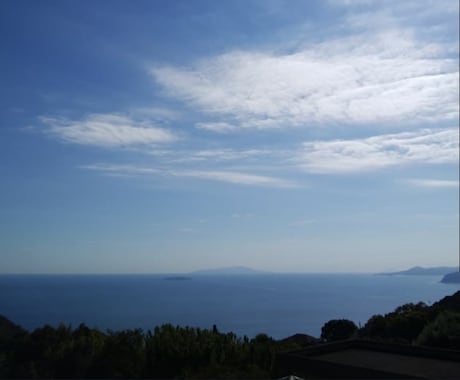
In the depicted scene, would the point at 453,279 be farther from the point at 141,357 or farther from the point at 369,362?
the point at 141,357

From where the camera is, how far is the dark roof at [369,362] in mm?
11477

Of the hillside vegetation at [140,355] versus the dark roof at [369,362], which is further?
the hillside vegetation at [140,355]

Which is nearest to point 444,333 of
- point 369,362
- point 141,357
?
point 369,362

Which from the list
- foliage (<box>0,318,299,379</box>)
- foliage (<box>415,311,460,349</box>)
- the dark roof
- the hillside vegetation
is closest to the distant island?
foliage (<box>415,311,460,349</box>)

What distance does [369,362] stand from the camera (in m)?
13.4

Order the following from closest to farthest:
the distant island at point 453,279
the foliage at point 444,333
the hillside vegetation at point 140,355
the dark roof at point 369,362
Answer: the dark roof at point 369,362 < the hillside vegetation at point 140,355 < the foliage at point 444,333 < the distant island at point 453,279

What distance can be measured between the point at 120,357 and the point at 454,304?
28.1m

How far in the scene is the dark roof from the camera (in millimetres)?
11477

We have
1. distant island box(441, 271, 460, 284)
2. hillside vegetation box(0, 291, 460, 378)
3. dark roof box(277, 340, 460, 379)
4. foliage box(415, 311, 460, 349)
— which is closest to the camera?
dark roof box(277, 340, 460, 379)

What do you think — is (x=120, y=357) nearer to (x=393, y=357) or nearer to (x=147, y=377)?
(x=147, y=377)

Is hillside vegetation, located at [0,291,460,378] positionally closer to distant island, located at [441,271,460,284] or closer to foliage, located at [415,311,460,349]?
foliage, located at [415,311,460,349]

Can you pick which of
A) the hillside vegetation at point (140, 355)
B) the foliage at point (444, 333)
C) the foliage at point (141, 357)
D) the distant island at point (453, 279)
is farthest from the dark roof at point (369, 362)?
the distant island at point (453, 279)

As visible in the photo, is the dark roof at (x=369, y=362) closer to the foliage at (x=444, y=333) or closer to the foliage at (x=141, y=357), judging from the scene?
the foliage at (x=141, y=357)

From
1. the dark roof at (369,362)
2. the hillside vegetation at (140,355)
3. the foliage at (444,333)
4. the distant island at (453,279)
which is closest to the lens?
the dark roof at (369,362)
